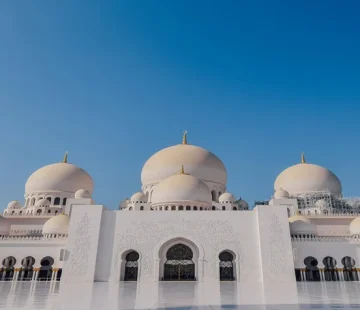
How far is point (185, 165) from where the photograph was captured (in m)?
23.0

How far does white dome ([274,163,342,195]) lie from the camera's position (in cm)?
2531

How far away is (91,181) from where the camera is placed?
86.7ft

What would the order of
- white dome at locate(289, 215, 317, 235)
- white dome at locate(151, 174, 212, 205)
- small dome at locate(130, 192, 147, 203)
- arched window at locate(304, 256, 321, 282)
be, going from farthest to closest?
small dome at locate(130, 192, 147, 203) → white dome at locate(151, 174, 212, 205) → white dome at locate(289, 215, 317, 235) → arched window at locate(304, 256, 321, 282)

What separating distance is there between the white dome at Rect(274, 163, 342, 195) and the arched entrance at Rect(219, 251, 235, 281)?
12295 millimetres

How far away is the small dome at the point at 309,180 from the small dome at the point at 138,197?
38.6ft

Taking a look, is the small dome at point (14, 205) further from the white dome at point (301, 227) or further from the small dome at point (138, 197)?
the white dome at point (301, 227)

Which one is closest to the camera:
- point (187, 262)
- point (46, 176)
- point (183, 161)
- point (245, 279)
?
point (245, 279)

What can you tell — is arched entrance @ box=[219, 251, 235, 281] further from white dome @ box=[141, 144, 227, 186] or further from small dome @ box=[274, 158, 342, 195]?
small dome @ box=[274, 158, 342, 195]

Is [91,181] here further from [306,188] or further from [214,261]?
[306,188]

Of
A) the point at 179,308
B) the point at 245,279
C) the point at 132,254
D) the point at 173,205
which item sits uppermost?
the point at 173,205


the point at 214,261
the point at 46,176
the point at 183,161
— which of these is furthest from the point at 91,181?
the point at 214,261

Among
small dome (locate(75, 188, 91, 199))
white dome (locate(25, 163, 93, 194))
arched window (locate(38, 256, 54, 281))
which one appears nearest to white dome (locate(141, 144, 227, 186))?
small dome (locate(75, 188, 91, 199))

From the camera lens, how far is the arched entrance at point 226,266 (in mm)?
15170

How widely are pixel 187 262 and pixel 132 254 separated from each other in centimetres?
276
